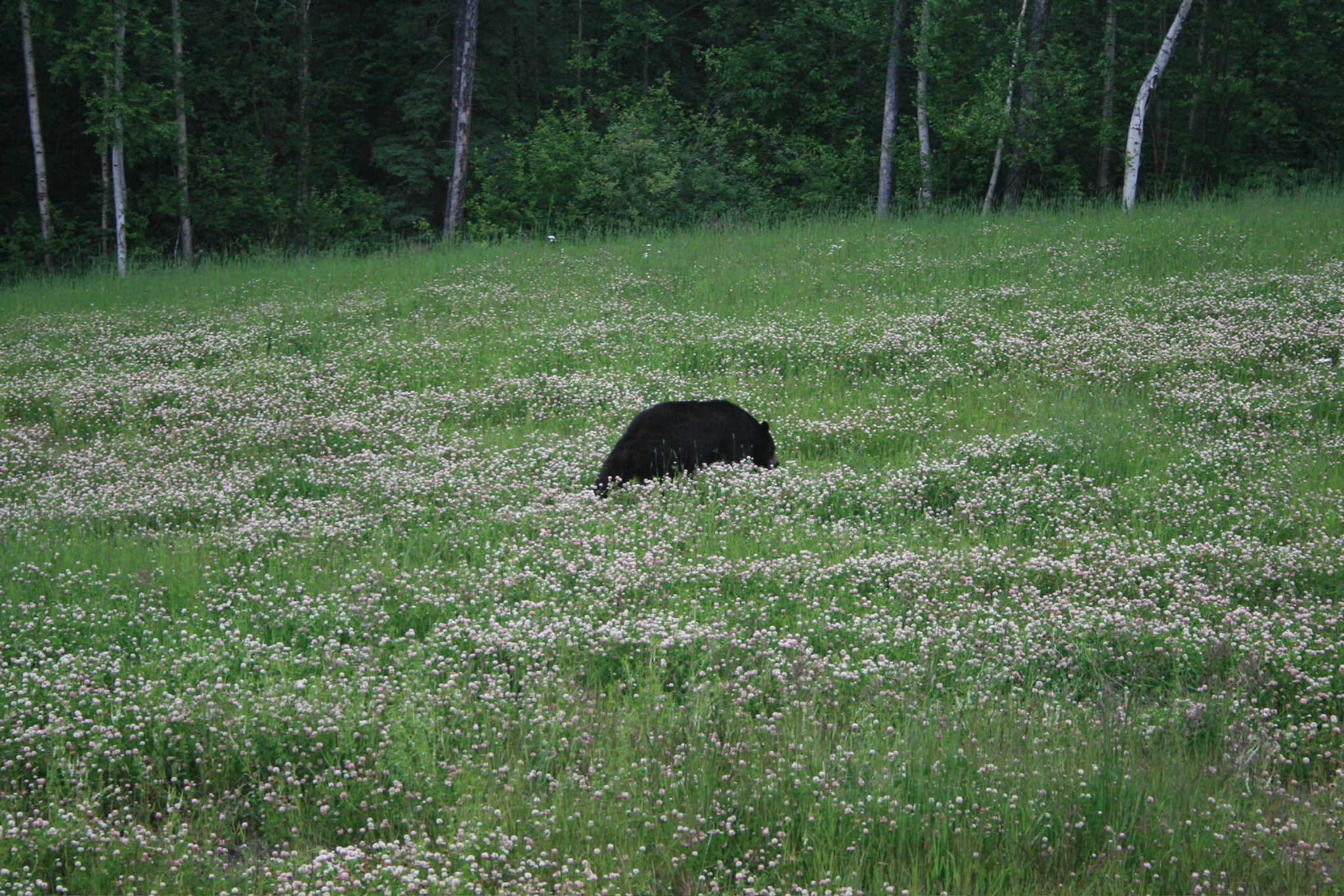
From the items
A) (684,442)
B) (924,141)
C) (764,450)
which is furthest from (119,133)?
(764,450)

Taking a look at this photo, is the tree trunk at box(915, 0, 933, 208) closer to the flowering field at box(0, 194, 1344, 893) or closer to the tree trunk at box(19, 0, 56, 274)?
the flowering field at box(0, 194, 1344, 893)

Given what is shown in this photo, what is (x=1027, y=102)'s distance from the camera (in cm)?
2667

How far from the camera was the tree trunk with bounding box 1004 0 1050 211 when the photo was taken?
87.0 feet

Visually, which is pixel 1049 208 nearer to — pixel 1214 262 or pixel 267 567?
pixel 1214 262

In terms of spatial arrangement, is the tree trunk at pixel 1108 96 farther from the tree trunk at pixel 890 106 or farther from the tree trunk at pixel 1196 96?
the tree trunk at pixel 890 106

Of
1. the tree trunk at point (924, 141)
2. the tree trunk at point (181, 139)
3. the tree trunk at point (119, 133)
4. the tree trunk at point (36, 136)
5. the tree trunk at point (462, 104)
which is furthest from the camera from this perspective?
the tree trunk at point (924, 141)

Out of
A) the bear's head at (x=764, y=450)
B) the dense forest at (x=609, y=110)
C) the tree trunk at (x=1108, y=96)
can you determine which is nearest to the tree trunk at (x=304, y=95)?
the dense forest at (x=609, y=110)

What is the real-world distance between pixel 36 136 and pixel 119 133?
2385 mm

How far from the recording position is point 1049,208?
22.2 meters

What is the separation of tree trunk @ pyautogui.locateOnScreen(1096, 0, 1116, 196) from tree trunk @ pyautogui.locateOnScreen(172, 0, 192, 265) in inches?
977

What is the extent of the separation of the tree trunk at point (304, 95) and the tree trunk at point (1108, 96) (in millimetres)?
24417

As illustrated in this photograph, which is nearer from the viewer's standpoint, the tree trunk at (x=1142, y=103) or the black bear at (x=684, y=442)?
the black bear at (x=684, y=442)

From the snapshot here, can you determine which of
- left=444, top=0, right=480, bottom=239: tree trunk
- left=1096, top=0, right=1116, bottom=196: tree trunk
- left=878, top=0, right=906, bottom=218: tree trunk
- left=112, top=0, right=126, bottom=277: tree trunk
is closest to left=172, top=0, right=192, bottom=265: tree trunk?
left=112, top=0, right=126, bottom=277: tree trunk

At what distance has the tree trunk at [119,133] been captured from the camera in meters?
25.1
